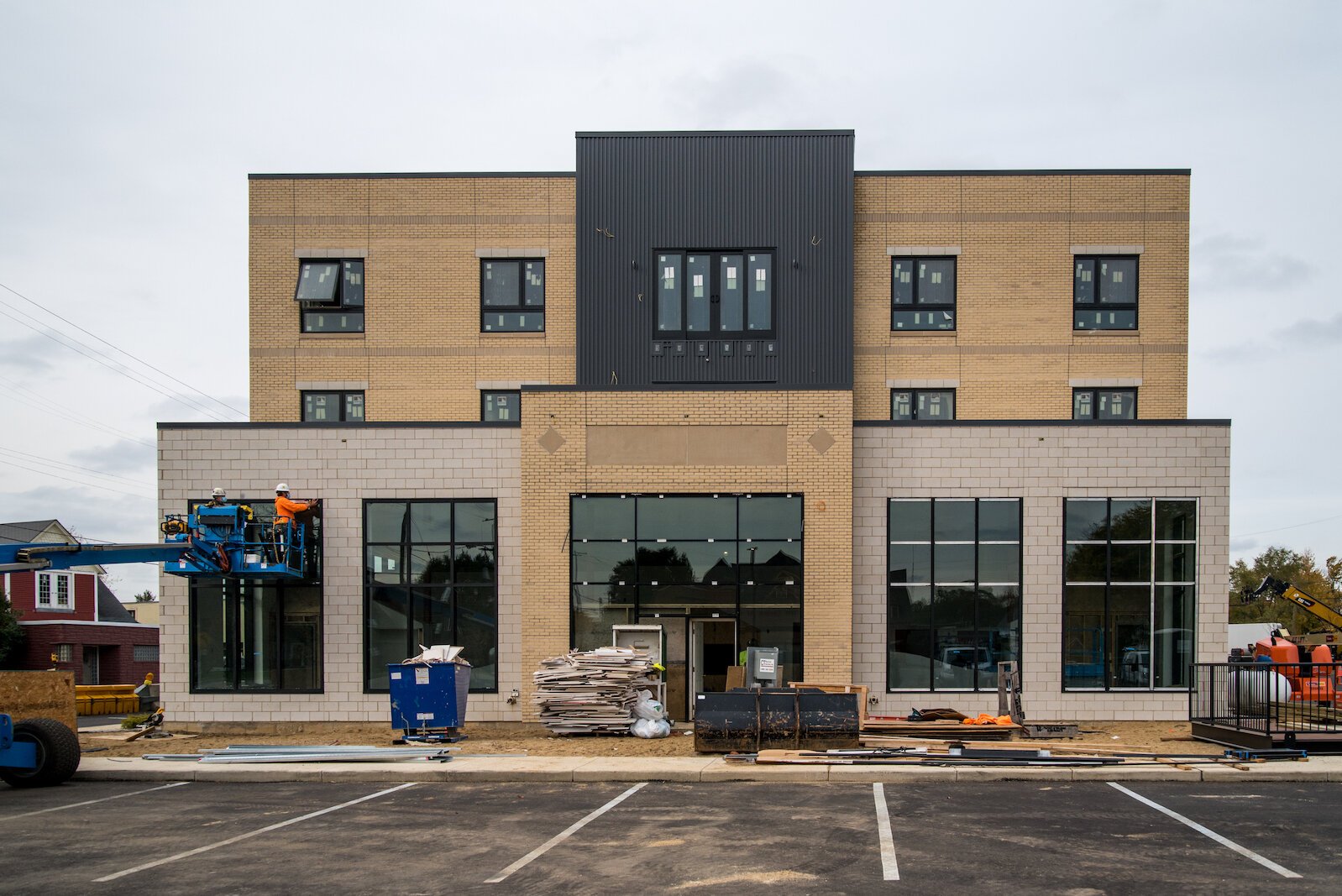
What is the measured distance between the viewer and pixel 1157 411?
87.8ft

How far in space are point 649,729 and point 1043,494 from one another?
9.13 m

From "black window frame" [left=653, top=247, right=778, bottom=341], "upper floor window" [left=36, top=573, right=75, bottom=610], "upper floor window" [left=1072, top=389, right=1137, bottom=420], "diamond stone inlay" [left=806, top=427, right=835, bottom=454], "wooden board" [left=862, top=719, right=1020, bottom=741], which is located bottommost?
"upper floor window" [left=36, top=573, right=75, bottom=610]

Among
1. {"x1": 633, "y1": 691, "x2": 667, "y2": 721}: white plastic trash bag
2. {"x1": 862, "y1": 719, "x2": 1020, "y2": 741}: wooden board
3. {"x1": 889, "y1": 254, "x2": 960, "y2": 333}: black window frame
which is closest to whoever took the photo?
{"x1": 862, "y1": 719, "x2": 1020, "y2": 741}: wooden board

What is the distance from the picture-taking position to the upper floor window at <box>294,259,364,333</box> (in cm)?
2711

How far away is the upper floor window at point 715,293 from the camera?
2436cm

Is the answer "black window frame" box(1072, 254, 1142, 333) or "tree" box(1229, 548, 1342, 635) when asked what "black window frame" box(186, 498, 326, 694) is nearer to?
"black window frame" box(1072, 254, 1142, 333)

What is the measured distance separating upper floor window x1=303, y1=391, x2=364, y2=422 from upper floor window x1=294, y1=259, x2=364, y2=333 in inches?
57.6

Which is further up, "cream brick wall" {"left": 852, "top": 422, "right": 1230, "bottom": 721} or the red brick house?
"cream brick wall" {"left": 852, "top": 422, "right": 1230, "bottom": 721}

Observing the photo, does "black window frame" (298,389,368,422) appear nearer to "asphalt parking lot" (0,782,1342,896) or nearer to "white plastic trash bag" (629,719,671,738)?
"white plastic trash bag" (629,719,671,738)

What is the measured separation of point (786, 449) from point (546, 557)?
513cm

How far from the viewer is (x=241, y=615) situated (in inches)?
930

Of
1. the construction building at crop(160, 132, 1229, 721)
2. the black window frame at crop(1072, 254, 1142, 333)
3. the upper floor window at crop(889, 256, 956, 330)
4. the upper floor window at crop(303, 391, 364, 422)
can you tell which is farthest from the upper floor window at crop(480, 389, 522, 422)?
the black window frame at crop(1072, 254, 1142, 333)

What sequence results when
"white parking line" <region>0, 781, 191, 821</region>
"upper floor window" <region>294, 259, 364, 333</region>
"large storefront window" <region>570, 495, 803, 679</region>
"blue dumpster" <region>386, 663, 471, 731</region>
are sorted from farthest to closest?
"upper floor window" <region>294, 259, 364, 333</region>
"large storefront window" <region>570, 495, 803, 679</region>
"blue dumpster" <region>386, 663, 471, 731</region>
"white parking line" <region>0, 781, 191, 821</region>

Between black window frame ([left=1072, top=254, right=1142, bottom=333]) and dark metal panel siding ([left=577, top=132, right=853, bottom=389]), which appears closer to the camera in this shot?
dark metal panel siding ([left=577, top=132, right=853, bottom=389])
